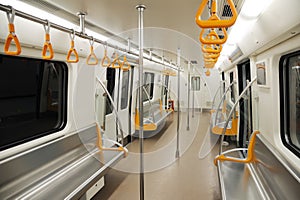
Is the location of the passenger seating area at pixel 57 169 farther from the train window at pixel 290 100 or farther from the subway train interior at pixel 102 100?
the train window at pixel 290 100

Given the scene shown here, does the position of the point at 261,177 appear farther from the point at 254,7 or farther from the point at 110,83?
the point at 110,83

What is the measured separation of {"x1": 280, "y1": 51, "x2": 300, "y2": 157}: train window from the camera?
5.31 ft

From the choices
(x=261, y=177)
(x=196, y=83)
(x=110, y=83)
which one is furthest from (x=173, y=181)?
(x=196, y=83)

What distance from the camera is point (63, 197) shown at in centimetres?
155

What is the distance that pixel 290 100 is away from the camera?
1.71 m

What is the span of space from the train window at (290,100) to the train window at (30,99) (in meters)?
2.18

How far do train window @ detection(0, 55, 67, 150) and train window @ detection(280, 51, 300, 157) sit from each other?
7.16ft

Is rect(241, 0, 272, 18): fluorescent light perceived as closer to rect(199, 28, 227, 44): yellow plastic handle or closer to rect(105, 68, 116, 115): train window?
rect(199, 28, 227, 44): yellow plastic handle

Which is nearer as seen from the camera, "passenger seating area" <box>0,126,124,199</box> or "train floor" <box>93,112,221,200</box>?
"passenger seating area" <box>0,126,124,199</box>

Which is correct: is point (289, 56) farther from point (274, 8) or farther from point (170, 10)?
point (170, 10)

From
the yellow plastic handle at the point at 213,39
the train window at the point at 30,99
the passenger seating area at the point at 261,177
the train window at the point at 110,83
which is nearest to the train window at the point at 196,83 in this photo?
the train window at the point at 110,83

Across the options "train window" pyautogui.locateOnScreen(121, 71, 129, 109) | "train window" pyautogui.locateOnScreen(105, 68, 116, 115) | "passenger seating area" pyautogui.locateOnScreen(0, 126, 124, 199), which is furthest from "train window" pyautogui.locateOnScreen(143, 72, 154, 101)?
"passenger seating area" pyautogui.locateOnScreen(0, 126, 124, 199)

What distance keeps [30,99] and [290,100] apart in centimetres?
229

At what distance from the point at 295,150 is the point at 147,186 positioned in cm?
169
